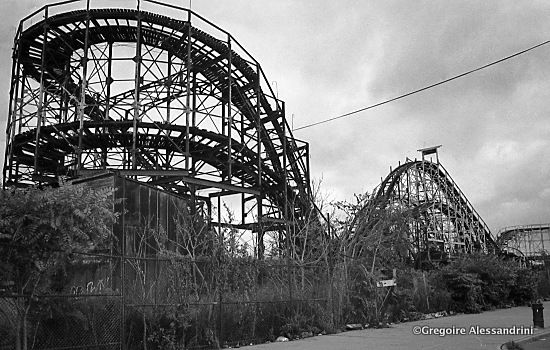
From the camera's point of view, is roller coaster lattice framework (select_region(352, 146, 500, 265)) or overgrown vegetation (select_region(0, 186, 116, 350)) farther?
roller coaster lattice framework (select_region(352, 146, 500, 265))

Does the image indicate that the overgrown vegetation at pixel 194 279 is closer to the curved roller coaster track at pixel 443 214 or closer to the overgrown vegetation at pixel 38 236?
the overgrown vegetation at pixel 38 236

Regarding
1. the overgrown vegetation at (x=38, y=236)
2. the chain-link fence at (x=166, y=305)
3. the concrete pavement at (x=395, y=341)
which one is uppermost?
the overgrown vegetation at (x=38, y=236)

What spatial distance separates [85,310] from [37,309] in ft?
→ 3.72

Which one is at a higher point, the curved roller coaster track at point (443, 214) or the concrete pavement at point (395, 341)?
the curved roller coaster track at point (443, 214)

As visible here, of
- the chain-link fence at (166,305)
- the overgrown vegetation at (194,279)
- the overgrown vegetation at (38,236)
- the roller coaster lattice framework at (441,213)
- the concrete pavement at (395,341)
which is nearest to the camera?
the overgrown vegetation at (38,236)

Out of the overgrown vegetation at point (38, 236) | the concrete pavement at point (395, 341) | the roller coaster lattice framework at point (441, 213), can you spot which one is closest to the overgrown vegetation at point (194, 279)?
the overgrown vegetation at point (38, 236)

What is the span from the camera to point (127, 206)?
15516 millimetres

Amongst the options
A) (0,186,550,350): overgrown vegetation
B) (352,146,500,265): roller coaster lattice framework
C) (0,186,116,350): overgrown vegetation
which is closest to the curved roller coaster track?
(352,146,500,265): roller coaster lattice framework

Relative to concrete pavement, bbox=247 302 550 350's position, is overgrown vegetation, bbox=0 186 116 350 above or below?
above

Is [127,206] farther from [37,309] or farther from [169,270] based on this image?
[37,309]

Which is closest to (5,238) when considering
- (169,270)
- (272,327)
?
(169,270)

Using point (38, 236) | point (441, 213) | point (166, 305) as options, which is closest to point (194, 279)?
point (166, 305)

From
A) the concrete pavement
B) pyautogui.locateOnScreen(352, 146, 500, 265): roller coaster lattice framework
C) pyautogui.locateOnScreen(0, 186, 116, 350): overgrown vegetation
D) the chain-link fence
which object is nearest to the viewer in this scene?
pyautogui.locateOnScreen(0, 186, 116, 350): overgrown vegetation

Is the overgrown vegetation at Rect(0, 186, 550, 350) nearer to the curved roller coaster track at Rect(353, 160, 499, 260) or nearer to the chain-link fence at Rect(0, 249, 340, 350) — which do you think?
the chain-link fence at Rect(0, 249, 340, 350)
